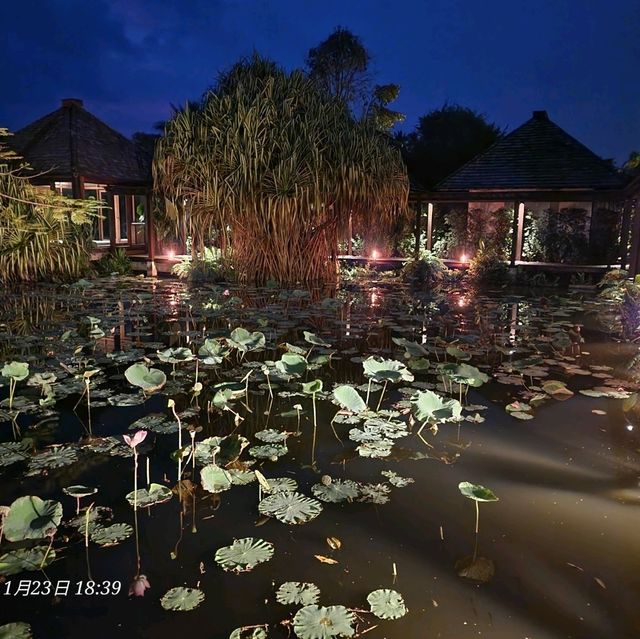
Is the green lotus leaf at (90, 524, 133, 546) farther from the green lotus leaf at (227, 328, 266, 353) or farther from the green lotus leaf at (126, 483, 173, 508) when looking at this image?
the green lotus leaf at (227, 328, 266, 353)

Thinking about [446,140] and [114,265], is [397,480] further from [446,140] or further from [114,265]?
[446,140]

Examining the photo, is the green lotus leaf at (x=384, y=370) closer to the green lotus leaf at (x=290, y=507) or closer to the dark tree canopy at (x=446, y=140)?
the green lotus leaf at (x=290, y=507)

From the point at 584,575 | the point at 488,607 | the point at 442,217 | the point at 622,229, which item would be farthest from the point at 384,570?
the point at 442,217

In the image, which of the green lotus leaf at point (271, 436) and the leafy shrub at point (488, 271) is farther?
the leafy shrub at point (488, 271)

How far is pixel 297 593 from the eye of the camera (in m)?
2.01

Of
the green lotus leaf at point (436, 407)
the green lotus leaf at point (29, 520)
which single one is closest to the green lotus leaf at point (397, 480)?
the green lotus leaf at point (436, 407)

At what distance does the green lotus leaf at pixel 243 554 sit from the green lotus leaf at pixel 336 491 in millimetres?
458

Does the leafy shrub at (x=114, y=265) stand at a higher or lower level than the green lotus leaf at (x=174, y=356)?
higher

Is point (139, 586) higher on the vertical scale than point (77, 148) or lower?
lower

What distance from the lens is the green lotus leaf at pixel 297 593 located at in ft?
6.48

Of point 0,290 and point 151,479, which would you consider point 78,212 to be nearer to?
point 151,479

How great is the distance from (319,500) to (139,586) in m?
0.94

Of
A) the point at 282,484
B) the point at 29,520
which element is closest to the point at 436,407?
the point at 282,484

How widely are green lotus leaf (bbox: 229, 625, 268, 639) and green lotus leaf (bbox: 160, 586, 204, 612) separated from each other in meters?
0.21
